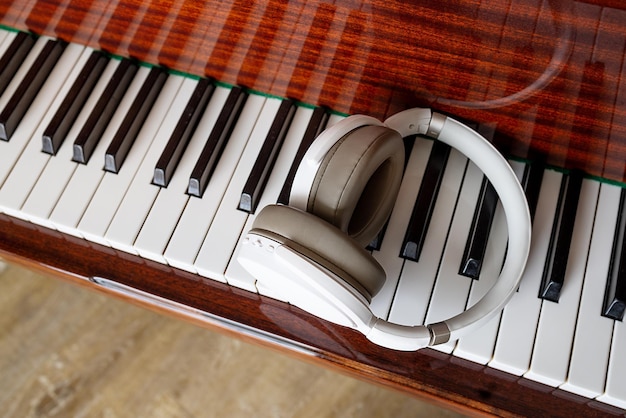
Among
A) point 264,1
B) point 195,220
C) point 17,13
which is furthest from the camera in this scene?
point 17,13

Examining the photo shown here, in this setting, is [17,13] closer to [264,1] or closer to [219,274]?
[264,1]

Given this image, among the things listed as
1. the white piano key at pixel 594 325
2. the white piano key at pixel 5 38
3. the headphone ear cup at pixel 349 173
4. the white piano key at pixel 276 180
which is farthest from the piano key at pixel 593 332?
the white piano key at pixel 5 38

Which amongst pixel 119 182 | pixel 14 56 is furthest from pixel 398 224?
pixel 14 56

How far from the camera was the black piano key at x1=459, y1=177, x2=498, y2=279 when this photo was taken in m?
1.14

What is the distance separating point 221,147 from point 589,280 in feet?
2.36

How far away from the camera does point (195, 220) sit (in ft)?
4.01

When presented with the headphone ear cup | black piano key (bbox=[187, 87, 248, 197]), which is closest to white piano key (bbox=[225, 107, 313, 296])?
black piano key (bbox=[187, 87, 248, 197])

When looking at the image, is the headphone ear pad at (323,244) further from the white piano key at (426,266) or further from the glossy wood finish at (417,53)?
the glossy wood finish at (417,53)

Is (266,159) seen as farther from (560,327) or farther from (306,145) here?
(560,327)

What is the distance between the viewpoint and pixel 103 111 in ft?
4.39

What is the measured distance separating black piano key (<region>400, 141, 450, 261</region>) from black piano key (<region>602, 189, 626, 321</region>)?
0.32 metres

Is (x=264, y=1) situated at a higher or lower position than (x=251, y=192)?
higher

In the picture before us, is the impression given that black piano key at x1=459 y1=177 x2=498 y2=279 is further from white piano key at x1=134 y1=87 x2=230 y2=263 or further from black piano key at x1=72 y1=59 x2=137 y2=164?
black piano key at x1=72 y1=59 x2=137 y2=164

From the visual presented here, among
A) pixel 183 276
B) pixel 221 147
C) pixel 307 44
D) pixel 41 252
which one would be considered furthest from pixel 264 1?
pixel 41 252
